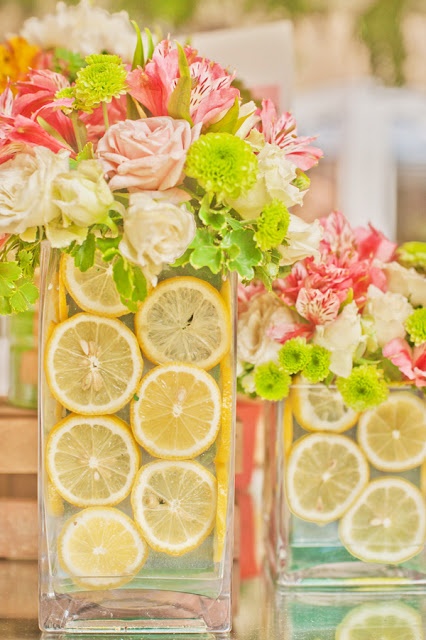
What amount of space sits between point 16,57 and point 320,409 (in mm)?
485

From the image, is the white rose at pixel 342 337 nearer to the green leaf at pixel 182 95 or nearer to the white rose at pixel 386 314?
the white rose at pixel 386 314

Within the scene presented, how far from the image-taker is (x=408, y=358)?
69cm

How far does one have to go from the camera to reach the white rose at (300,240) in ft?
1.98

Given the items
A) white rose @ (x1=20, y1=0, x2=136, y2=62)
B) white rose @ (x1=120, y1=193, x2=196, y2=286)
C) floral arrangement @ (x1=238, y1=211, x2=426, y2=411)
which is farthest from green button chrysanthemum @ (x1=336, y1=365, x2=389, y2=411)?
white rose @ (x1=20, y1=0, x2=136, y2=62)

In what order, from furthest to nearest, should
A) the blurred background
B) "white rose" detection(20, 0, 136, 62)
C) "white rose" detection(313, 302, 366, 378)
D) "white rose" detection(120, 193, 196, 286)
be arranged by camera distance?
the blurred background
"white rose" detection(20, 0, 136, 62)
"white rose" detection(313, 302, 366, 378)
"white rose" detection(120, 193, 196, 286)

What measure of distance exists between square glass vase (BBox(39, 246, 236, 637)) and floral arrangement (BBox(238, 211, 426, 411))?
0.30 feet

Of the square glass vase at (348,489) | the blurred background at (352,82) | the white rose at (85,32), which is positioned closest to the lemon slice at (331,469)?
the square glass vase at (348,489)

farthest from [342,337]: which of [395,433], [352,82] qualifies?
[352,82]

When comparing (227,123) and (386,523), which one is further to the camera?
(386,523)

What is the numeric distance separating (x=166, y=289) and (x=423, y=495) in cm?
30

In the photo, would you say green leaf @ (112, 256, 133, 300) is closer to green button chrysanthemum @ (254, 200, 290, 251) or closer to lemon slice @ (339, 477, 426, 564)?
green button chrysanthemum @ (254, 200, 290, 251)

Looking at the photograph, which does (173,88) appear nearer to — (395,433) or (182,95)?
(182,95)

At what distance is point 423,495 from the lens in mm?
726

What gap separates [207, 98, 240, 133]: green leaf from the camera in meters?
0.58
